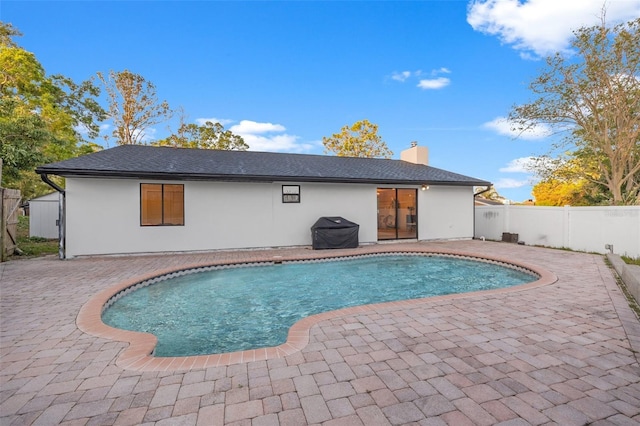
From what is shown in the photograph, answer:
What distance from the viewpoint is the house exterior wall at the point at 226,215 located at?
331 inches

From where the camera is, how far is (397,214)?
11.7 m

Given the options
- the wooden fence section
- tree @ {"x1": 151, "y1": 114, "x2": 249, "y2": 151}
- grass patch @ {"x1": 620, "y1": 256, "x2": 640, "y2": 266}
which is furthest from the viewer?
tree @ {"x1": 151, "y1": 114, "x2": 249, "y2": 151}

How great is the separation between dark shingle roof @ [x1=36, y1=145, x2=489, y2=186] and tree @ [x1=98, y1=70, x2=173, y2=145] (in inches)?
444

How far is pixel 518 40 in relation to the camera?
12.7 metres

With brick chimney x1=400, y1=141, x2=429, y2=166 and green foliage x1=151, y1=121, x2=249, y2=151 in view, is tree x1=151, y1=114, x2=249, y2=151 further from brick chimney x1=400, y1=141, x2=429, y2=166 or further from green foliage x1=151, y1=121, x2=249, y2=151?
brick chimney x1=400, y1=141, x2=429, y2=166

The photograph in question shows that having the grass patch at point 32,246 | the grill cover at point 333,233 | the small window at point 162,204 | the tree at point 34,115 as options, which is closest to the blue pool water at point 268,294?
the grill cover at point 333,233

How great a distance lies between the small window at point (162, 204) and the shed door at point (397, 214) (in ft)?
23.1

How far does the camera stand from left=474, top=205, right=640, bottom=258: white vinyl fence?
8.14m

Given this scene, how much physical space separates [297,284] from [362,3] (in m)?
12.1

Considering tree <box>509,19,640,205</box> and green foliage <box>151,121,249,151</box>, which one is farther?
green foliage <box>151,121,249,151</box>

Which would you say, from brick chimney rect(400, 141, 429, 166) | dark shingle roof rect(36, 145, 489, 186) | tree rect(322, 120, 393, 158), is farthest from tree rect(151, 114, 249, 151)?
brick chimney rect(400, 141, 429, 166)

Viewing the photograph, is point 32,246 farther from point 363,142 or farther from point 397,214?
point 363,142

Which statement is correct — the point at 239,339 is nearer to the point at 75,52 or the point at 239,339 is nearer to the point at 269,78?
the point at 269,78

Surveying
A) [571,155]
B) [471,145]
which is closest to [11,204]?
[471,145]
